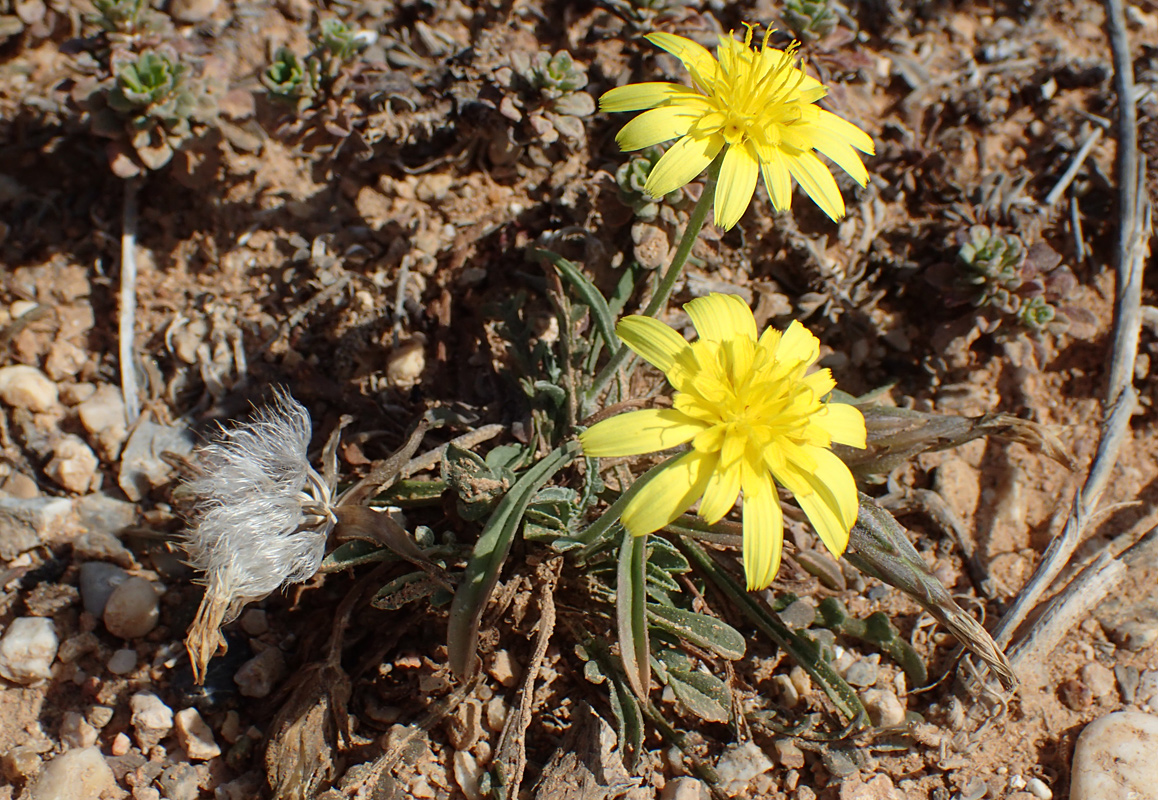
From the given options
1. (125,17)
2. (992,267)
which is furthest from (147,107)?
(992,267)

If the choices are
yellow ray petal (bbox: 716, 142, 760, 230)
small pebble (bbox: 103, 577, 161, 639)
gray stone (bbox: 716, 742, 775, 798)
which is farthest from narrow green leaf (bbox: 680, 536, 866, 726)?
small pebble (bbox: 103, 577, 161, 639)

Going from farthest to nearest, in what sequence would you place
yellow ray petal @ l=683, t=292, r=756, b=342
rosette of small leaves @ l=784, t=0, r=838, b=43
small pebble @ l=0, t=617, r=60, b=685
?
1. rosette of small leaves @ l=784, t=0, r=838, b=43
2. small pebble @ l=0, t=617, r=60, b=685
3. yellow ray petal @ l=683, t=292, r=756, b=342

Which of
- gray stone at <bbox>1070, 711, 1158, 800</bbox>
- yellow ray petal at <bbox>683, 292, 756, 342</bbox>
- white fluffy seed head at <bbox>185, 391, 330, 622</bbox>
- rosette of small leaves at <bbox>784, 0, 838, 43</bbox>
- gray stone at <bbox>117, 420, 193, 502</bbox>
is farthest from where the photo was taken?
rosette of small leaves at <bbox>784, 0, 838, 43</bbox>

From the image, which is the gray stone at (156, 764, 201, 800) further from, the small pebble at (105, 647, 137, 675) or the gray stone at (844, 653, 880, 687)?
the gray stone at (844, 653, 880, 687)

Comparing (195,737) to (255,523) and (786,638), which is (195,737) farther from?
(786,638)

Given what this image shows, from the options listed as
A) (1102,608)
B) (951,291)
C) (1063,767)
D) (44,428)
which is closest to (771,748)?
(1063,767)

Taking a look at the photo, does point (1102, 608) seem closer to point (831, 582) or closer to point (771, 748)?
point (831, 582)
